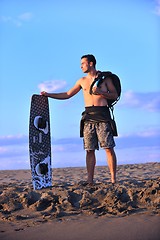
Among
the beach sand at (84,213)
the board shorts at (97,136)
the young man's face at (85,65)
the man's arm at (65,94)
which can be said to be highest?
the young man's face at (85,65)

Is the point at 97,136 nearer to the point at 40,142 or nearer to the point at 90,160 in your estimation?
the point at 90,160

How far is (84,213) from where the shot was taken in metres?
4.62

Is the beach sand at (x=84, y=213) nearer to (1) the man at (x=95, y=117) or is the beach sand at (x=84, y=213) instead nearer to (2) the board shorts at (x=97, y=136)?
(1) the man at (x=95, y=117)

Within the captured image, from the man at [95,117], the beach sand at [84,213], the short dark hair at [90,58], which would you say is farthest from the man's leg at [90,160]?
the short dark hair at [90,58]

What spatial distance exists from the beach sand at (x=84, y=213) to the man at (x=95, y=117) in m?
0.52

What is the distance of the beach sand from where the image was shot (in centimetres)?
382

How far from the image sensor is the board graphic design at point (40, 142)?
6.44 m

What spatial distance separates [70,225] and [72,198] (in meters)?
1.17

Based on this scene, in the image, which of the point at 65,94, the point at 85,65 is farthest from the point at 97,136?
the point at 85,65

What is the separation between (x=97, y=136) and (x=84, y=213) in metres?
1.72

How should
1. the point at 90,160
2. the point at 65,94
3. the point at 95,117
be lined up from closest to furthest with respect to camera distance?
the point at 95,117, the point at 90,160, the point at 65,94

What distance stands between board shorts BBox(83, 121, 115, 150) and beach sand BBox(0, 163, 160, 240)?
0.62m

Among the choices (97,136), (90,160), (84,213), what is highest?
(97,136)

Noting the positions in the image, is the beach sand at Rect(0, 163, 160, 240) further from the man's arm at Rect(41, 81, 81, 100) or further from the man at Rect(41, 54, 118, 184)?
the man's arm at Rect(41, 81, 81, 100)
